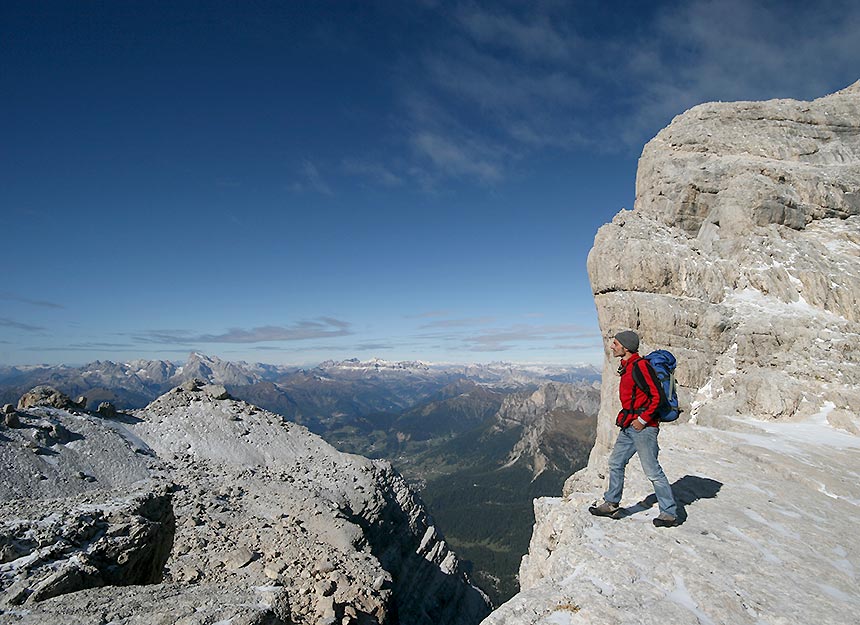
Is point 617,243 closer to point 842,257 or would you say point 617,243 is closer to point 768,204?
point 768,204

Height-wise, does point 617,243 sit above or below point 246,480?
above

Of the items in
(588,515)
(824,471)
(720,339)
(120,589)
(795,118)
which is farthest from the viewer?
(795,118)

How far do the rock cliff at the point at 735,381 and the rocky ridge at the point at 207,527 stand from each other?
21.9ft

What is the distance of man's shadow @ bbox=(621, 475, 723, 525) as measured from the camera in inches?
407

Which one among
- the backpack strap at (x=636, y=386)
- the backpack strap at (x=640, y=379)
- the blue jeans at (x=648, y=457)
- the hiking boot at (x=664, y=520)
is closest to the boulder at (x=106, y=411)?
the blue jeans at (x=648, y=457)

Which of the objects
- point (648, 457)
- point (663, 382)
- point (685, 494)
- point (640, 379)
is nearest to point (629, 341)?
point (640, 379)

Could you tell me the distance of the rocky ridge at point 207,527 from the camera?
702 centimetres

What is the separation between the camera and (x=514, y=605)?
6.70 metres

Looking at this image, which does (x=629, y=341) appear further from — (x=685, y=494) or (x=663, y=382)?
(x=685, y=494)

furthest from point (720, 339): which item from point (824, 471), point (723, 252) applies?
point (824, 471)

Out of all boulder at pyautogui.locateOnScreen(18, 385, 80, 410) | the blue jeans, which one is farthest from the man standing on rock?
boulder at pyautogui.locateOnScreen(18, 385, 80, 410)

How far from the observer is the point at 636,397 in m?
9.26

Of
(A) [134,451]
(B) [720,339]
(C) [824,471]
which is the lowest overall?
(A) [134,451]

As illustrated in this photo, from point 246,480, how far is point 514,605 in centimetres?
2219
